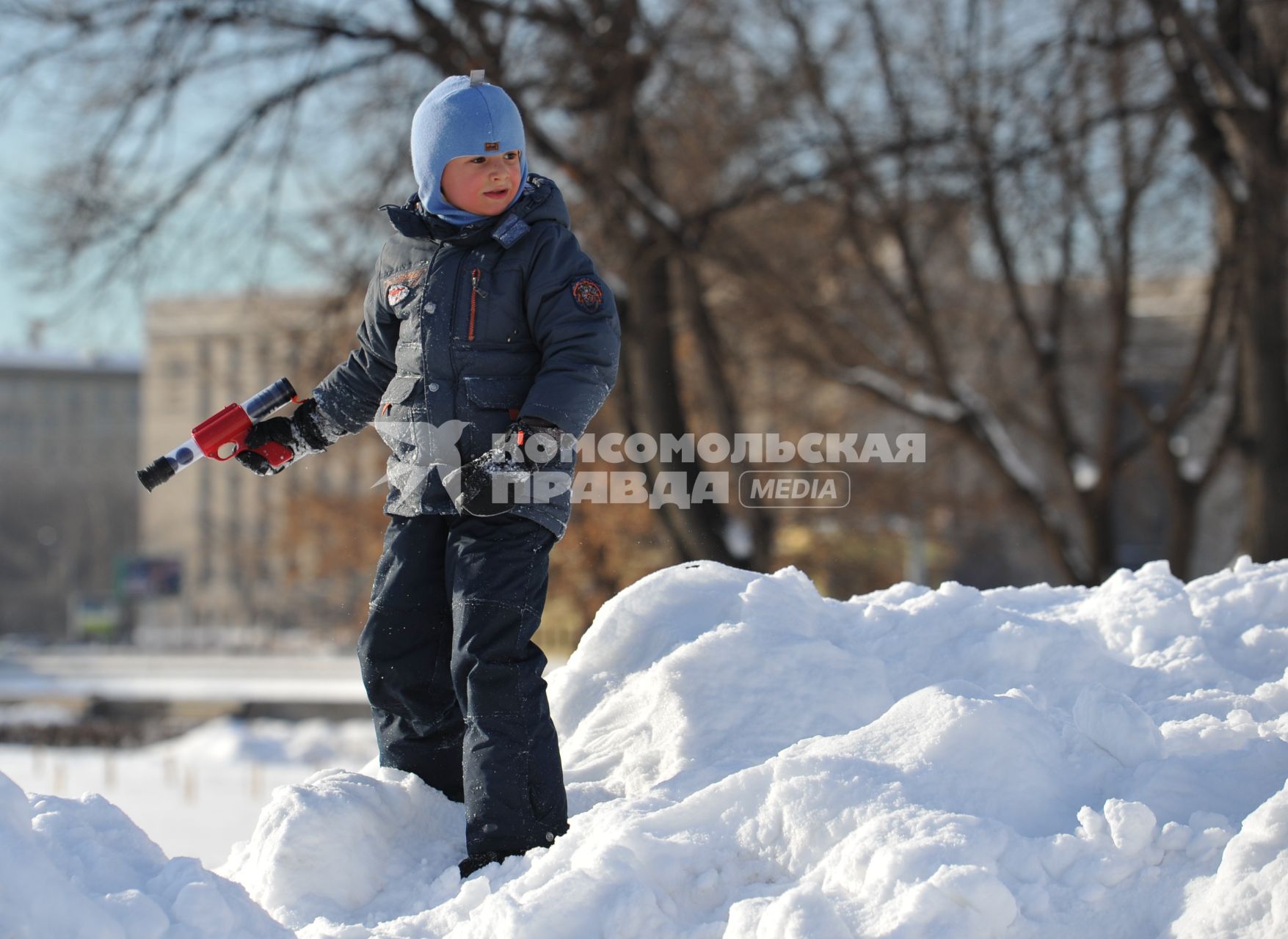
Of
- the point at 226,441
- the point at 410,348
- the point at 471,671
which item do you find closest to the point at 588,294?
the point at 410,348

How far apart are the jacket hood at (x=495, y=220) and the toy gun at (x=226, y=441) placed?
1.84ft

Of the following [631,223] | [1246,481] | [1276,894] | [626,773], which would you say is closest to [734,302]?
[631,223]

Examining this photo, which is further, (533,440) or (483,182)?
(483,182)

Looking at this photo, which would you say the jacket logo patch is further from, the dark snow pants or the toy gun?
the toy gun

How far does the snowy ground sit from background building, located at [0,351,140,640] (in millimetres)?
46126

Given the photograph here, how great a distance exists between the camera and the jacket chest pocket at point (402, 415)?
2.75m

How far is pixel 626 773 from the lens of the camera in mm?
2729

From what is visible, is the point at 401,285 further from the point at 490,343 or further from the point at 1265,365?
the point at 1265,365

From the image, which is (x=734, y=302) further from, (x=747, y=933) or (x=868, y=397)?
(x=747, y=933)

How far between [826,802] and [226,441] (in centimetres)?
169

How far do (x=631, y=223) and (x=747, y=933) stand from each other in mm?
8285

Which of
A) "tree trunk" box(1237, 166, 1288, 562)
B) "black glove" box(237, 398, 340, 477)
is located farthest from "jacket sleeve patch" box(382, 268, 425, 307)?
"tree trunk" box(1237, 166, 1288, 562)

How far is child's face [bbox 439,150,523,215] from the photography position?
280 cm

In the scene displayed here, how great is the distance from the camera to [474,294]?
2697mm
